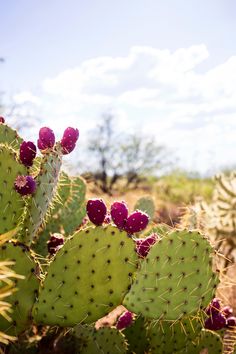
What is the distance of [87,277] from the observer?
112 inches

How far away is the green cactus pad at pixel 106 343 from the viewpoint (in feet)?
12.4

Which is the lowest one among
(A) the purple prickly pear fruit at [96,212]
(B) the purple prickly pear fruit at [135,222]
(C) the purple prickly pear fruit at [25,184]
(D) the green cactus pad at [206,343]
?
(D) the green cactus pad at [206,343]

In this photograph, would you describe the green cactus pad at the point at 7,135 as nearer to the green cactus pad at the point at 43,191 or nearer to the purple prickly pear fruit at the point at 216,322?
the green cactus pad at the point at 43,191

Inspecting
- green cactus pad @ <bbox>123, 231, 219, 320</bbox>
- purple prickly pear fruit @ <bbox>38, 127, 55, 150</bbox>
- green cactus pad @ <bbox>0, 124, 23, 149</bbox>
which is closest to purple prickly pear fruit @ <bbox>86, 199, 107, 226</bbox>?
green cactus pad @ <bbox>123, 231, 219, 320</bbox>

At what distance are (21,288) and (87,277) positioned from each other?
1.08ft

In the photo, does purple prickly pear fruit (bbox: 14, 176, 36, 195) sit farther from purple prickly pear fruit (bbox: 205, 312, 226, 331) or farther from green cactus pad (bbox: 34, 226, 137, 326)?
purple prickly pear fruit (bbox: 205, 312, 226, 331)

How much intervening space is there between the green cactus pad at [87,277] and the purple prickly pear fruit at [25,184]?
381mm

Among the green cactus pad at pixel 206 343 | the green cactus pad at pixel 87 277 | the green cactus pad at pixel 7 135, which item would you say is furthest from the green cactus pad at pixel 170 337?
the green cactus pad at pixel 7 135

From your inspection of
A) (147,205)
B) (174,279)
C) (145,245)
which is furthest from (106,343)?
(147,205)

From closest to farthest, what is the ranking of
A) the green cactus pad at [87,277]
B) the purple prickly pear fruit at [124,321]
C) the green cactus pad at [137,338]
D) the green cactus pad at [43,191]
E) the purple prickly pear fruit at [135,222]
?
the green cactus pad at [87,277] < the purple prickly pear fruit at [135,222] < the green cactus pad at [43,191] < the purple prickly pear fruit at [124,321] < the green cactus pad at [137,338]

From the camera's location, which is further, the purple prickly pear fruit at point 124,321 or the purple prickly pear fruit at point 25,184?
the purple prickly pear fruit at point 124,321

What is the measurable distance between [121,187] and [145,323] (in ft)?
73.9

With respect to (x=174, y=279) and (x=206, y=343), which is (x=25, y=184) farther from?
(x=206, y=343)

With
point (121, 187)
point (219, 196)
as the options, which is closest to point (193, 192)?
point (121, 187)
